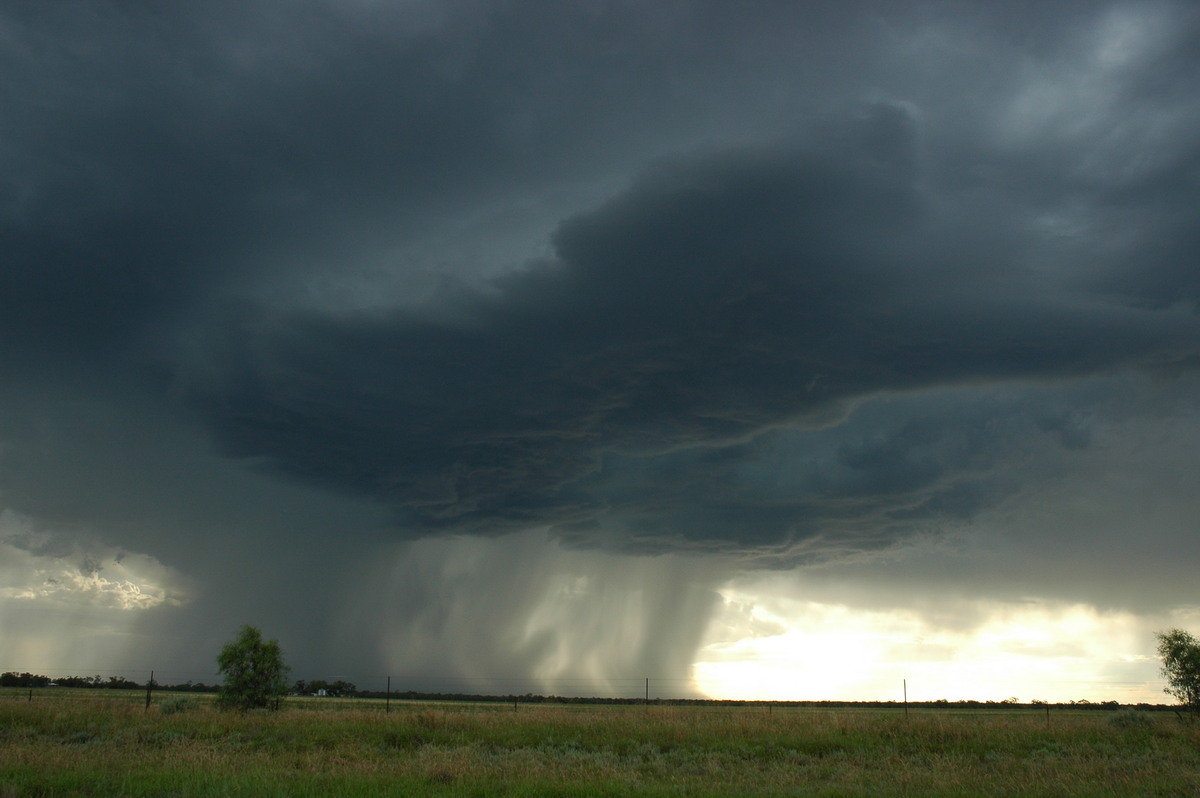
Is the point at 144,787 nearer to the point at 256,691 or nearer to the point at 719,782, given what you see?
the point at 719,782

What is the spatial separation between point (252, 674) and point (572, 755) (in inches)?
1085

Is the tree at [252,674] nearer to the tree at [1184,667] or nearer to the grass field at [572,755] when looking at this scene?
the grass field at [572,755]

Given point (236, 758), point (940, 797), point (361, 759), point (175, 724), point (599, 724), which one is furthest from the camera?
point (599, 724)

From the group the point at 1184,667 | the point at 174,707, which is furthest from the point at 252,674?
the point at 1184,667

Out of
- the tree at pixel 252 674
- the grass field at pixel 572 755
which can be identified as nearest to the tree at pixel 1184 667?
the grass field at pixel 572 755

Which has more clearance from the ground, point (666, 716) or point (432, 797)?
point (432, 797)

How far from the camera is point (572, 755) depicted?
3095 cm

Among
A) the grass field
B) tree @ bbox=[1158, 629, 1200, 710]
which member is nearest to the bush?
the grass field

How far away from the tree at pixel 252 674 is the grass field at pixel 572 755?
3312mm

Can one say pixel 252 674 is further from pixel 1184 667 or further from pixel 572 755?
pixel 1184 667

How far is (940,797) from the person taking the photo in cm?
1939

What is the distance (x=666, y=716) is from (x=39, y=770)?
32.7m

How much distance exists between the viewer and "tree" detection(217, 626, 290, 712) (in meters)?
47.2

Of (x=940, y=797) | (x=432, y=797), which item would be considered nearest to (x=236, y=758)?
(x=432, y=797)
